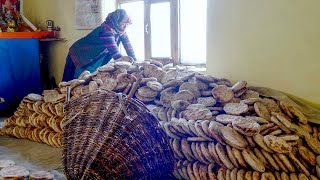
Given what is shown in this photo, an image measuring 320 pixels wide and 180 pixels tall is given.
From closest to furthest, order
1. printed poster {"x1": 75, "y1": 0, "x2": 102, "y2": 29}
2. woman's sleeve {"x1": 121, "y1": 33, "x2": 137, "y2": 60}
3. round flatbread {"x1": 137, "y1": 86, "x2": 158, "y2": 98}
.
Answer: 1. round flatbread {"x1": 137, "y1": 86, "x2": 158, "y2": 98}
2. woman's sleeve {"x1": 121, "y1": 33, "x2": 137, "y2": 60}
3. printed poster {"x1": 75, "y1": 0, "x2": 102, "y2": 29}

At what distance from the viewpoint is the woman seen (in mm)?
4059

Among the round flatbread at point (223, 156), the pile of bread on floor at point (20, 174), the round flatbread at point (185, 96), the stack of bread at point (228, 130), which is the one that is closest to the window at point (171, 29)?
the stack of bread at point (228, 130)

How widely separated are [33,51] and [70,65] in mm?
963

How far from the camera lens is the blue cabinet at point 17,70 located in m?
4.96

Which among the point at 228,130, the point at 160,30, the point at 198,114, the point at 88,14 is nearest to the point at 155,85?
the point at 198,114

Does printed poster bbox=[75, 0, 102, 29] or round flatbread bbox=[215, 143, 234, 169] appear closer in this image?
round flatbread bbox=[215, 143, 234, 169]

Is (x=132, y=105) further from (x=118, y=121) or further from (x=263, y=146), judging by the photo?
(x=263, y=146)

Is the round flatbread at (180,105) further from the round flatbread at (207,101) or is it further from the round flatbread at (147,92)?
the round flatbread at (147,92)

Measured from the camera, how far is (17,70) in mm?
5113

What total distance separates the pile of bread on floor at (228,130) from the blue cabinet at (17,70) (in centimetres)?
Result: 257

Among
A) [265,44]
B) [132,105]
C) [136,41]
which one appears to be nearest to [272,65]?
[265,44]

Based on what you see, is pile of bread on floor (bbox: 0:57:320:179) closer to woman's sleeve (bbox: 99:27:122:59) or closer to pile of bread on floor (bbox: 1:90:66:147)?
pile of bread on floor (bbox: 1:90:66:147)

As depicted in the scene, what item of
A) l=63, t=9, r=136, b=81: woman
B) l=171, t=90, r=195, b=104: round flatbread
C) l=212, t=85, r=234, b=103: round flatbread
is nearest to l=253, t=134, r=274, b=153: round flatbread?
l=212, t=85, r=234, b=103: round flatbread

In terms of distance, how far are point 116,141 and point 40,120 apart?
5.68 feet
